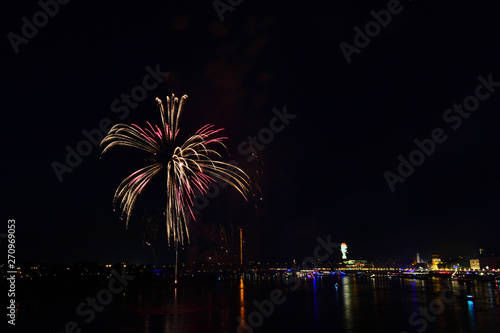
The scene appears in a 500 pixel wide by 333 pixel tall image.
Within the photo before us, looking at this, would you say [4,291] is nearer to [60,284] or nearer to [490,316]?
[60,284]

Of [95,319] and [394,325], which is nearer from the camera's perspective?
[394,325]

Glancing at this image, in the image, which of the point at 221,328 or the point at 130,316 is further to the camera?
the point at 130,316

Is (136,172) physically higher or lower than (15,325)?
higher

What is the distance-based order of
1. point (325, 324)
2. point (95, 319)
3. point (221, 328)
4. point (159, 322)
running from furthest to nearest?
point (95, 319), point (159, 322), point (325, 324), point (221, 328)

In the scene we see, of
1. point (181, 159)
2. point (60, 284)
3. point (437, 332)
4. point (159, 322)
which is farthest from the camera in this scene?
point (60, 284)

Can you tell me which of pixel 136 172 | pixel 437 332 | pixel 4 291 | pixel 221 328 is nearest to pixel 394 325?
pixel 437 332

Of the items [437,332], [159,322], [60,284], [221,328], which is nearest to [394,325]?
[437,332]

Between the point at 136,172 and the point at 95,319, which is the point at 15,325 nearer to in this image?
the point at 95,319

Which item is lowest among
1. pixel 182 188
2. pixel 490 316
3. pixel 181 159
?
pixel 490 316

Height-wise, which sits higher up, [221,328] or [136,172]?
[136,172]
